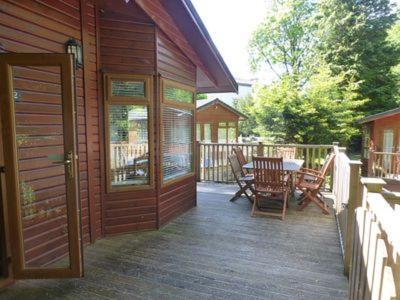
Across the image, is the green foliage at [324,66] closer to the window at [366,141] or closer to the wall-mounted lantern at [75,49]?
the window at [366,141]

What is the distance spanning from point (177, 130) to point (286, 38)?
1667cm

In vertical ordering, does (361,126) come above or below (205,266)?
above

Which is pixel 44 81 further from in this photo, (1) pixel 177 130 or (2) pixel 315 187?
(2) pixel 315 187

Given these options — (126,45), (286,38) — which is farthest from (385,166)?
(286,38)

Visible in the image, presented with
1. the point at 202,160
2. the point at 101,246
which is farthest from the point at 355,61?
the point at 101,246

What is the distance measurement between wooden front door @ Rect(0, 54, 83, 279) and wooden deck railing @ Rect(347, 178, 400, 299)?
2.21 meters

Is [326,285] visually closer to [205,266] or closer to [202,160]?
[205,266]

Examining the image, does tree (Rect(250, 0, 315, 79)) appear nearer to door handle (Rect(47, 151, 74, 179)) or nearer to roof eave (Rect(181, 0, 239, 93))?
roof eave (Rect(181, 0, 239, 93))

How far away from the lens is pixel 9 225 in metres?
2.47

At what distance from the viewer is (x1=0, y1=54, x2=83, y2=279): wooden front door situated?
2404mm

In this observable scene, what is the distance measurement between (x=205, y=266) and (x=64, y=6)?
307 centimetres

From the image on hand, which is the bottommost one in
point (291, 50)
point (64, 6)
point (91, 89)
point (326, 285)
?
point (326, 285)

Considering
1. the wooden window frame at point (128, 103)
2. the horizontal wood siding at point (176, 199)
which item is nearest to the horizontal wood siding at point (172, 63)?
the wooden window frame at point (128, 103)

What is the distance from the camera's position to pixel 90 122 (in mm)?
3318
